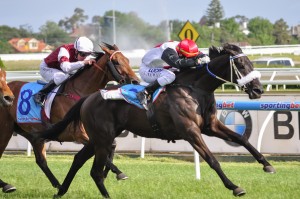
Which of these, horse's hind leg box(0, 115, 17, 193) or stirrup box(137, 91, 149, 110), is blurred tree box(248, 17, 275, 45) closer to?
horse's hind leg box(0, 115, 17, 193)

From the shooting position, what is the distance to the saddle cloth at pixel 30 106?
8.96 meters

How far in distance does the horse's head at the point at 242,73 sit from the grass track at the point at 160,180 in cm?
100

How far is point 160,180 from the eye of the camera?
8.49 meters

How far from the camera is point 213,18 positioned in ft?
389

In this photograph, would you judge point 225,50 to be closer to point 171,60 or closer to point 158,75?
point 171,60

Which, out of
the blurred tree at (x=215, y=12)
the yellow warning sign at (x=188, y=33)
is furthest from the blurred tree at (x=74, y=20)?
the yellow warning sign at (x=188, y=33)

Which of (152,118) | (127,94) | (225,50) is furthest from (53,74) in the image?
(225,50)

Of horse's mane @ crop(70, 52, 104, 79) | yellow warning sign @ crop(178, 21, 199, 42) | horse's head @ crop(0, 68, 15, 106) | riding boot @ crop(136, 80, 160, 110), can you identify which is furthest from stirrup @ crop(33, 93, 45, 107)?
yellow warning sign @ crop(178, 21, 199, 42)

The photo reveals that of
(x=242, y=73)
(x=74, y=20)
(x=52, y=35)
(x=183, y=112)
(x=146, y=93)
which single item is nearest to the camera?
(x=242, y=73)

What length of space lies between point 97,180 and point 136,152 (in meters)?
4.46

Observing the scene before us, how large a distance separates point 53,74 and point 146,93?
2140mm

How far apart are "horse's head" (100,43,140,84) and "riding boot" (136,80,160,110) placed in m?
1.19

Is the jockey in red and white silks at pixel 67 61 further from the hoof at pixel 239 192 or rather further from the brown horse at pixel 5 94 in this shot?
the hoof at pixel 239 192

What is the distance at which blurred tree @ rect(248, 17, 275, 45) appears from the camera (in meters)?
94.9
